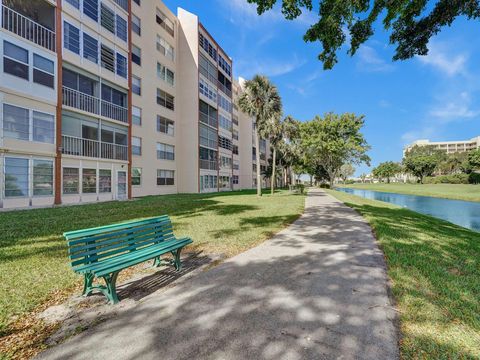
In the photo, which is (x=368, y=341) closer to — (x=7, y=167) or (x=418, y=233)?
(x=418, y=233)

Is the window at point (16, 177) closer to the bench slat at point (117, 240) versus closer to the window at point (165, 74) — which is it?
the bench slat at point (117, 240)

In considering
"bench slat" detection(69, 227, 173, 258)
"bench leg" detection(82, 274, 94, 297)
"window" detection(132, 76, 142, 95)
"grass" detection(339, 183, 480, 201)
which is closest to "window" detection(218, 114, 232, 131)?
"window" detection(132, 76, 142, 95)

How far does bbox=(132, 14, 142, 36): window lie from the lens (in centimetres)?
2304

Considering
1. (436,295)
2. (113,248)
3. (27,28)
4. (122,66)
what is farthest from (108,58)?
(436,295)

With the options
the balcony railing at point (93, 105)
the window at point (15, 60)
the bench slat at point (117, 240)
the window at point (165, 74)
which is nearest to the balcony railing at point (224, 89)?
the window at point (165, 74)

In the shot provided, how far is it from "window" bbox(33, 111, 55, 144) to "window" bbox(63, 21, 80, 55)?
15.8 ft

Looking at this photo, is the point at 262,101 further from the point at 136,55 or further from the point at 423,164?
the point at 423,164

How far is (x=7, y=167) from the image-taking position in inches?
491

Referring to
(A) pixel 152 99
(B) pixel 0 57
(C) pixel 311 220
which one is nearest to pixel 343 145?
(A) pixel 152 99

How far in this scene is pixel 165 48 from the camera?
89.8 ft

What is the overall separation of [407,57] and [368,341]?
9.02 metres

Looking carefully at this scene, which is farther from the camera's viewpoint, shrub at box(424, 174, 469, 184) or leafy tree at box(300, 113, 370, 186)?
shrub at box(424, 174, 469, 184)

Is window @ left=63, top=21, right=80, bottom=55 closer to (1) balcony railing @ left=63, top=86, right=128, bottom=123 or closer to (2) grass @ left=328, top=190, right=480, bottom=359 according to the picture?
(1) balcony railing @ left=63, top=86, right=128, bottom=123

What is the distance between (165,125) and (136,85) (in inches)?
197
